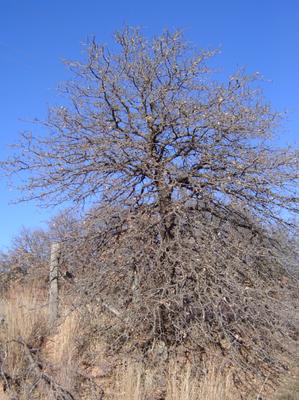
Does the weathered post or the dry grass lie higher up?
the weathered post

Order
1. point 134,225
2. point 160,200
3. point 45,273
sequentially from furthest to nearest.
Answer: point 45,273 < point 160,200 < point 134,225

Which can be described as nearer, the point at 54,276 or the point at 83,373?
the point at 83,373

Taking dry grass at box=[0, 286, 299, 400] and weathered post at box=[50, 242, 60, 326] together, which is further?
weathered post at box=[50, 242, 60, 326]

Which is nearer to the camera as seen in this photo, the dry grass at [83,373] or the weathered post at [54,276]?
the dry grass at [83,373]

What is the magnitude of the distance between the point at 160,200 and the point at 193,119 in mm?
1356

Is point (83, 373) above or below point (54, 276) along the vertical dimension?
below

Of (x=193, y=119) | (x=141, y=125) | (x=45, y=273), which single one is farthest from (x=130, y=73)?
(x=45, y=273)

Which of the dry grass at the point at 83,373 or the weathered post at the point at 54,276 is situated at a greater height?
the weathered post at the point at 54,276

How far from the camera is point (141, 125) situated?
640 centimetres

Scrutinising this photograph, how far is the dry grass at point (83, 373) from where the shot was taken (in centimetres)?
454

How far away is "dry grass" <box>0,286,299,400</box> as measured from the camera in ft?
14.9

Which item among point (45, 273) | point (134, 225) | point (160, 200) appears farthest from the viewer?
point (45, 273)

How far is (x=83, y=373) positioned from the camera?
4730 millimetres

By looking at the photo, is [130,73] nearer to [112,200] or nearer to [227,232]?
[112,200]
